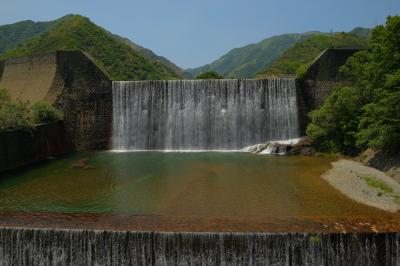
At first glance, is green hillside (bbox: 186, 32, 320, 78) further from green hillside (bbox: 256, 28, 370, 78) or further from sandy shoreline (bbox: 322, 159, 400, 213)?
sandy shoreline (bbox: 322, 159, 400, 213)

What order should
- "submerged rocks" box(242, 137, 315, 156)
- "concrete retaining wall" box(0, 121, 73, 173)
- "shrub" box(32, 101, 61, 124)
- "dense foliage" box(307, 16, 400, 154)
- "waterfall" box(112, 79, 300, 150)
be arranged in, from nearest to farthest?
"dense foliage" box(307, 16, 400, 154), "concrete retaining wall" box(0, 121, 73, 173), "submerged rocks" box(242, 137, 315, 156), "shrub" box(32, 101, 61, 124), "waterfall" box(112, 79, 300, 150)

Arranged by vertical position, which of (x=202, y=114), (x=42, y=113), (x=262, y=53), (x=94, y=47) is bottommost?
(x=202, y=114)

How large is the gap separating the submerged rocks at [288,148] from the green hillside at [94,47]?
27005mm

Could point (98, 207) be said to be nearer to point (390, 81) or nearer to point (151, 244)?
point (151, 244)

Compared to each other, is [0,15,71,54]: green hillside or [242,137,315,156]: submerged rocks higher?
[0,15,71,54]: green hillside

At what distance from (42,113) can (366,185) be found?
1704 centimetres

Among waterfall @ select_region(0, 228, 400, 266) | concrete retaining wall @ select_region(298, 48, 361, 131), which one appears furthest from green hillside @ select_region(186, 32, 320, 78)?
waterfall @ select_region(0, 228, 400, 266)

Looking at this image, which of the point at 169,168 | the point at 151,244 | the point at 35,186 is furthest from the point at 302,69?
the point at 151,244

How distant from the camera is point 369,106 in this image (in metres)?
18.3

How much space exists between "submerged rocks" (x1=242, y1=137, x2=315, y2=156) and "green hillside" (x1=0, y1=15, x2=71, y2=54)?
81.6 meters

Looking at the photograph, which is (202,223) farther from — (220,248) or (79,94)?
(79,94)

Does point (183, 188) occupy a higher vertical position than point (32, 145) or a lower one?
lower

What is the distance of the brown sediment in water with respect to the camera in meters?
10.8

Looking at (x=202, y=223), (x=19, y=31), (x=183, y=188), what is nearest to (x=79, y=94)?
(x=183, y=188)
